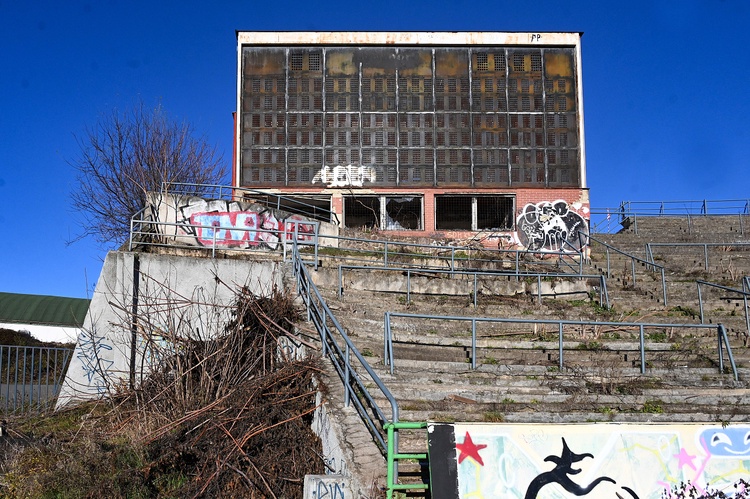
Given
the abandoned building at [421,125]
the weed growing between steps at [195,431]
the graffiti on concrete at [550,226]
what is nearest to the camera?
the weed growing between steps at [195,431]

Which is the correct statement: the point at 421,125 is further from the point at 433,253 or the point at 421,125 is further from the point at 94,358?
the point at 94,358

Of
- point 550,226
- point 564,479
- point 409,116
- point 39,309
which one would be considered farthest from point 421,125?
point 39,309

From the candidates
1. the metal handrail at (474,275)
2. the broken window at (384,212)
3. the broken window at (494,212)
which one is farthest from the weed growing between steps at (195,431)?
the broken window at (494,212)

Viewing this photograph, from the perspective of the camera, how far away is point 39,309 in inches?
1598

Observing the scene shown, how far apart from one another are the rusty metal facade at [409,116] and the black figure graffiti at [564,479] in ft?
63.0

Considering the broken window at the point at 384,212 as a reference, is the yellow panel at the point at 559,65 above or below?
above

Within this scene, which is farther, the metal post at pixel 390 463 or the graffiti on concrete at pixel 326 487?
the graffiti on concrete at pixel 326 487

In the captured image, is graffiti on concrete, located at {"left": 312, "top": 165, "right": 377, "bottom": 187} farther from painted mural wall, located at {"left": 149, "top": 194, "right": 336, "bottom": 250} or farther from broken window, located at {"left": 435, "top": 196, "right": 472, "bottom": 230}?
painted mural wall, located at {"left": 149, "top": 194, "right": 336, "bottom": 250}

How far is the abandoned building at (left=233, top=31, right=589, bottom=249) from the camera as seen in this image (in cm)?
2541

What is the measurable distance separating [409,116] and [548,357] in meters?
15.2

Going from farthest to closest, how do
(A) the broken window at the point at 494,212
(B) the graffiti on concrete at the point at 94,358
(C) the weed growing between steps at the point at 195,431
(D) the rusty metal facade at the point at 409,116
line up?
(A) the broken window at the point at 494,212 < (D) the rusty metal facade at the point at 409,116 < (B) the graffiti on concrete at the point at 94,358 < (C) the weed growing between steps at the point at 195,431

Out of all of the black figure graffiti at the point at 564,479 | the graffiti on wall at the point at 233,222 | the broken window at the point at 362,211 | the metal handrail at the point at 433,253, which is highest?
the broken window at the point at 362,211

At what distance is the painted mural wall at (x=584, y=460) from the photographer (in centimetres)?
667

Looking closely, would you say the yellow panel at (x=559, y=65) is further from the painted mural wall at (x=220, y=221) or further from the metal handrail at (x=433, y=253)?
the painted mural wall at (x=220, y=221)
